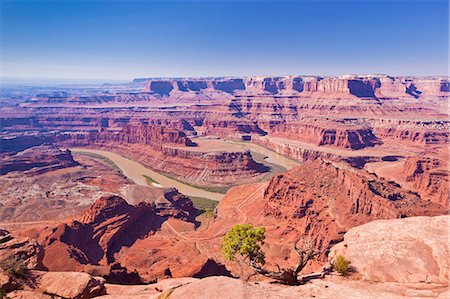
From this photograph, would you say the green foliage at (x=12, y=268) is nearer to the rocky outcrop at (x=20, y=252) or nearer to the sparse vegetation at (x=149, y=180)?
the rocky outcrop at (x=20, y=252)

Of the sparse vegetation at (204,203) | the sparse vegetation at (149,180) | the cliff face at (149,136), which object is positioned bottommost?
the sparse vegetation at (204,203)

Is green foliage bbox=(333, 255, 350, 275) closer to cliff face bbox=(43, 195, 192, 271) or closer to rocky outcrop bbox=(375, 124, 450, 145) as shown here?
cliff face bbox=(43, 195, 192, 271)

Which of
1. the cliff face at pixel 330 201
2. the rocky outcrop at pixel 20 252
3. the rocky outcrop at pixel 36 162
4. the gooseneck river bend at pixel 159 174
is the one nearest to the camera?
the rocky outcrop at pixel 20 252

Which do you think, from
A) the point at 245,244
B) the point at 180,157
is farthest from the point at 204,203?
the point at 245,244

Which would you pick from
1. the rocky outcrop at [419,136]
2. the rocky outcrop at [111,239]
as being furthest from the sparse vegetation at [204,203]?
the rocky outcrop at [419,136]

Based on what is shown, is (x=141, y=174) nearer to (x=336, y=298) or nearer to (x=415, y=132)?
(x=336, y=298)

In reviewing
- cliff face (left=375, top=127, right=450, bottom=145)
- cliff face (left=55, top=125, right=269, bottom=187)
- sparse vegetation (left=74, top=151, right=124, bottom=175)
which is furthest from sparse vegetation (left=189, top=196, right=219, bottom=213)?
cliff face (left=375, top=127, right=450, bottom=145)

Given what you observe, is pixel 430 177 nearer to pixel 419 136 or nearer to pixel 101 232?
pixel 419 136
